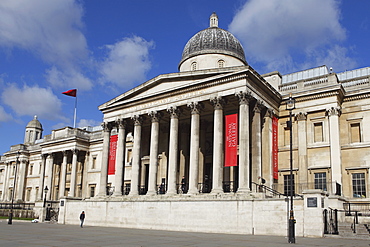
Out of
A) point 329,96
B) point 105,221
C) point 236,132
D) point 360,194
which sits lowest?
point 105,221

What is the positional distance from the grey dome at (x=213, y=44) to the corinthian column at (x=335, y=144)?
1218 centimetres

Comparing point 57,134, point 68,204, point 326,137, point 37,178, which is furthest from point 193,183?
point 37,178

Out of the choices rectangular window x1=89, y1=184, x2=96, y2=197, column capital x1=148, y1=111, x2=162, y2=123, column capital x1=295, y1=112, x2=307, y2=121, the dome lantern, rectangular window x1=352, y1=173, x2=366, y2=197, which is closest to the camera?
rectangular window x1=352, y1=173, x2=366, y2=197

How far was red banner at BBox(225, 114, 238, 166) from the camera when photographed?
2748cm

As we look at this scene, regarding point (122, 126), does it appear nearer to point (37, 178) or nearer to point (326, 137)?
point (326, 137)

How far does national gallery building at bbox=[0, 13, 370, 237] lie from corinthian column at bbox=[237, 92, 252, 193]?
0.24 feet

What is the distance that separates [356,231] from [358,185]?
9010 millimetres

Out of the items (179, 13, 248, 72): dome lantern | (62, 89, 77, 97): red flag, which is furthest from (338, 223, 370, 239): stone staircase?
(62, 89, 77, 97): red flag

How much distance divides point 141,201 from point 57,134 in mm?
30763

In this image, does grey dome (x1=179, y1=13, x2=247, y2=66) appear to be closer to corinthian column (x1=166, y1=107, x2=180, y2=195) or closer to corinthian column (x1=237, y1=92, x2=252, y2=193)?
corinthian column (x1=166, y1=107, x2=180, y2=195)

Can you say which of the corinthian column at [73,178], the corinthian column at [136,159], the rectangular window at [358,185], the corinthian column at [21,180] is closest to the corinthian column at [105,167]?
the corinthian column at [136,159]

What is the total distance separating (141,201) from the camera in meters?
31.1

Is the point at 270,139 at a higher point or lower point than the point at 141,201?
higher

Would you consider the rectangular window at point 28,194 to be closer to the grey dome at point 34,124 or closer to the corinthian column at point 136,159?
the grey dome at point 34,124
